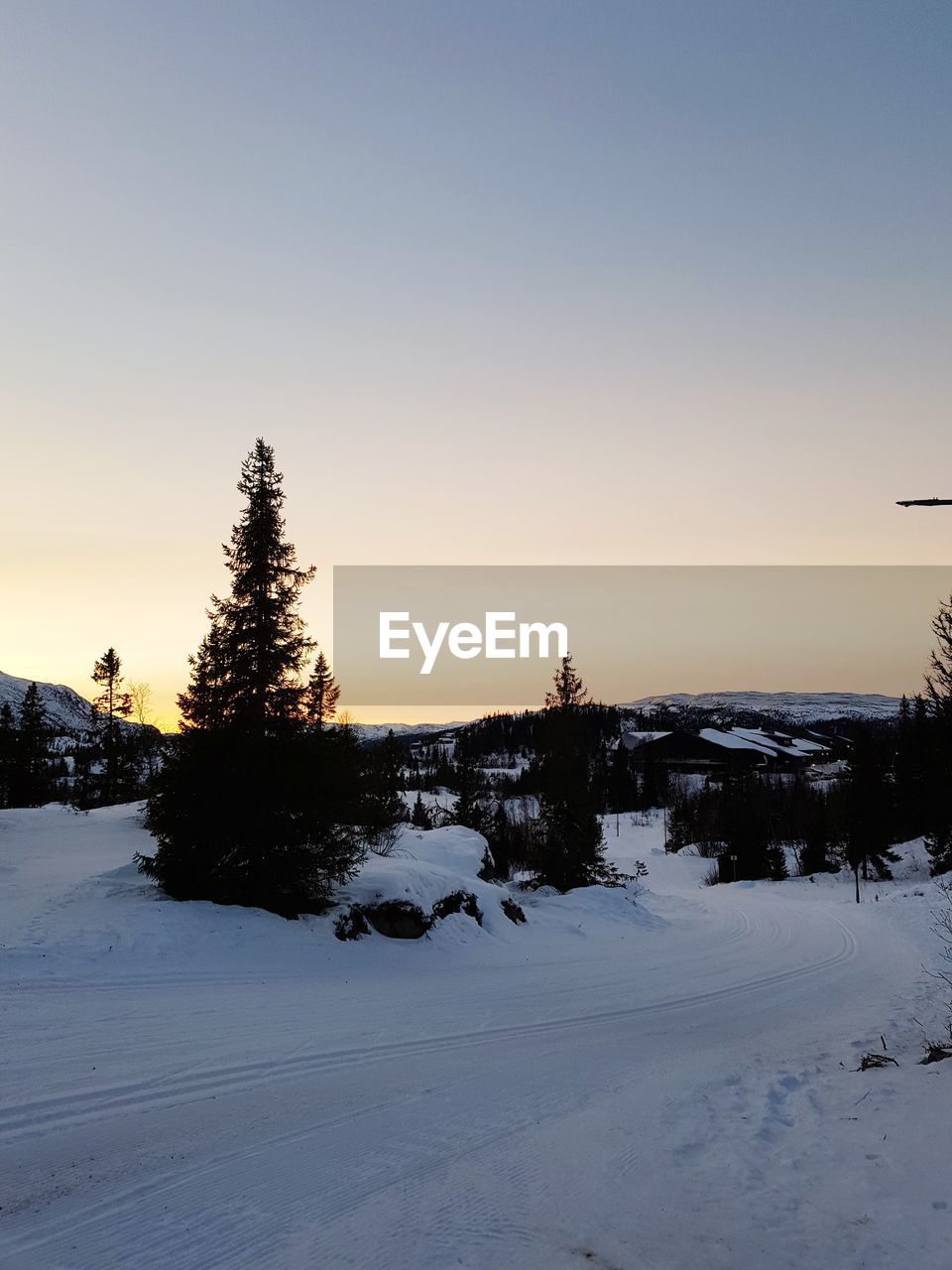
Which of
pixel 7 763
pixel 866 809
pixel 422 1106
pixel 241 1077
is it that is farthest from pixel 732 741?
pixel 241 1077

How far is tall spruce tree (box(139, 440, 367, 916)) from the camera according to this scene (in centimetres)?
1505

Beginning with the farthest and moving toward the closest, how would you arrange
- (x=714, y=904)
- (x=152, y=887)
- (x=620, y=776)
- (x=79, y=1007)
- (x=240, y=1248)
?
(x=620, y=776) → (x=714, y=904) → (x=152, y=887) → (x=79, y=1007) → (x=240, y=1248)

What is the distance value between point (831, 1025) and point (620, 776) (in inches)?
4699

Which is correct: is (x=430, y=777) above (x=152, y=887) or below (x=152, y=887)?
below

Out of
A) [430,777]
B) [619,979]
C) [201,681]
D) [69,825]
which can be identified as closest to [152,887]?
[201,681]

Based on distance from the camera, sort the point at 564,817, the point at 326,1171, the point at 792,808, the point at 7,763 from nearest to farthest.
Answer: the point at 326,1171, the point at 564,817, the point at 7,763, the point at 792,808

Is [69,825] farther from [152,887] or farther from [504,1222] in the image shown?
[504,1222]

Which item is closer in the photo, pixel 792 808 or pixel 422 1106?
pixel 422 1106

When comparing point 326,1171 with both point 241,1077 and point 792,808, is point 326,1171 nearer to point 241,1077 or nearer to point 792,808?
point 241,1077

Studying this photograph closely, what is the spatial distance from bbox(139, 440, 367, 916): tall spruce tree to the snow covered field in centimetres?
95

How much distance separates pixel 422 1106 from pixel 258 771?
8945 millimetres

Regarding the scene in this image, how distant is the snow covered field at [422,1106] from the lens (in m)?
4.95

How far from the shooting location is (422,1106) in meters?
7.55

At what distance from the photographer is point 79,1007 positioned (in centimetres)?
948
